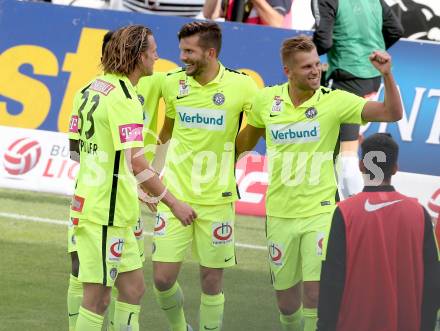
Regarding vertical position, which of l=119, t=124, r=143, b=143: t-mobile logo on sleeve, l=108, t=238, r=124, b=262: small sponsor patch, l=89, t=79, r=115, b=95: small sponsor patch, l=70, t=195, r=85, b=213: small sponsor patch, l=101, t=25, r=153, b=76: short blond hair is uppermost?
l=101, t=25, r=153, b=76: short blond hair

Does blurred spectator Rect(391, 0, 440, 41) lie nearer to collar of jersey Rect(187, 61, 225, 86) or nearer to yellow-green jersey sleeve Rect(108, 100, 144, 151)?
collar of jersey Rect(187, 61, 225, 86)

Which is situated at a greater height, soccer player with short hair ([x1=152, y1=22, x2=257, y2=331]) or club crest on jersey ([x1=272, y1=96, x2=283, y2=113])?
club crest on jersey ([x1=272, y1=96, x2=283, y2=113])

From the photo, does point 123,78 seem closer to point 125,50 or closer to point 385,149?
point 125,50

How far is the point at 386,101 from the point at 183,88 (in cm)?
175

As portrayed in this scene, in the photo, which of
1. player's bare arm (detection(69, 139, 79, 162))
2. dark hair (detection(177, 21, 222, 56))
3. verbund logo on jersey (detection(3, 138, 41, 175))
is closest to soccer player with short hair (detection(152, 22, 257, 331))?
dark hair (detection(177, 21, 222, 56))

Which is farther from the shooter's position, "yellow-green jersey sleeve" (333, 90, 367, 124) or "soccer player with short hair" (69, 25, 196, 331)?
"yellow-green jersey sleeve" (333, 90, 367, 124)

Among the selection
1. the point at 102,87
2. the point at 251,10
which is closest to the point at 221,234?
the point at 102,87

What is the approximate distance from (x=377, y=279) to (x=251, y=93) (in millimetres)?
3251

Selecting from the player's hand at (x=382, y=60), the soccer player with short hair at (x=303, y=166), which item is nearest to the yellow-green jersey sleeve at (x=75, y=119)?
the soccer player with short hair at (x=303, y=166)

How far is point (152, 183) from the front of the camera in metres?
7.62

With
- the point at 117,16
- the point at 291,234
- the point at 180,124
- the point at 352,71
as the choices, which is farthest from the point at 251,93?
the point at 117,16

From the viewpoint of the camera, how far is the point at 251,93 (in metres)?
8.90

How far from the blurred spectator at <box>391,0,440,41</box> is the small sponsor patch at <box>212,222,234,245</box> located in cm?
734

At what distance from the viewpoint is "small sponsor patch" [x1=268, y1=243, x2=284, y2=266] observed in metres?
8.44
